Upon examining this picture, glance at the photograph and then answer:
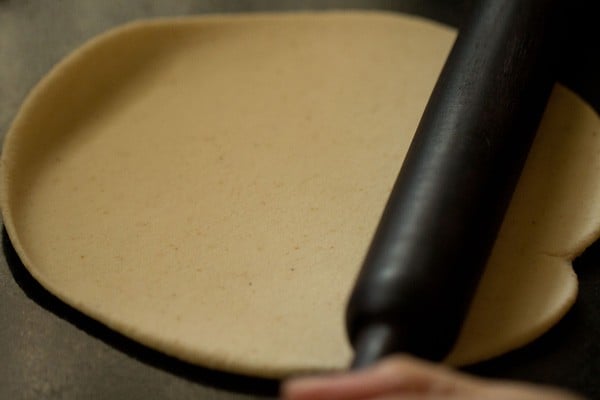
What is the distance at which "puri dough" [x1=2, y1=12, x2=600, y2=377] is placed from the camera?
1.00m

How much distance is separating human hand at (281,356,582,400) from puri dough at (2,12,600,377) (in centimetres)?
17

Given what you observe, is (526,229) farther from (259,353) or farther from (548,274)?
(259,353)

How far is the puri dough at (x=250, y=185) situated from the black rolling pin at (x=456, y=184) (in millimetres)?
121

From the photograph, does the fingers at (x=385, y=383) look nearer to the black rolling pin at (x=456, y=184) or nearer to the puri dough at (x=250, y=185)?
the black rolling pin at (x=456, y=184)

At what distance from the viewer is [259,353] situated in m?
0.96

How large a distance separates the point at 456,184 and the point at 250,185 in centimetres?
35

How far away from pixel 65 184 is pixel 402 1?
743 millimetres

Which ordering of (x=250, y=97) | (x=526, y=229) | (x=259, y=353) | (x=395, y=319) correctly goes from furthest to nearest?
(x=250, y=97) < (x=526, y=229) < (x=259, y=353) < (x=395, y=319)

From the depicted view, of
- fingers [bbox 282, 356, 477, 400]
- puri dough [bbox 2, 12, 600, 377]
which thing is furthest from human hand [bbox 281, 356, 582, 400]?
puri dough [bbox 2, 12, 600, 377]

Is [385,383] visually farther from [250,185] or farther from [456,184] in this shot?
[250,185]

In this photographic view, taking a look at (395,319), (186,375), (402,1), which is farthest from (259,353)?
(402,1)

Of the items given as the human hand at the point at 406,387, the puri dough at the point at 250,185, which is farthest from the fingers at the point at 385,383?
the puri dough at the point at 250,185

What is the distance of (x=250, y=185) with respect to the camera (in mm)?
1155

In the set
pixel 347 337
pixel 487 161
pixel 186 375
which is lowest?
pixel 186 375
